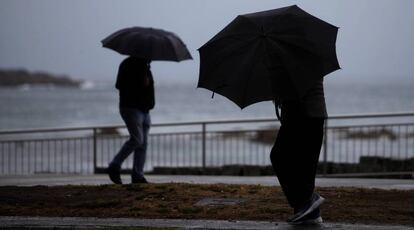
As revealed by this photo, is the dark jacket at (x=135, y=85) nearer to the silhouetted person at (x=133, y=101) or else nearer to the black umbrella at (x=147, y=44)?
the silhouetted person at (x=133, y=101)

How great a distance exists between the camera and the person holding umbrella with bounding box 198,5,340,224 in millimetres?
7059

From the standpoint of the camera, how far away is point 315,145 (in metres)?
7.57

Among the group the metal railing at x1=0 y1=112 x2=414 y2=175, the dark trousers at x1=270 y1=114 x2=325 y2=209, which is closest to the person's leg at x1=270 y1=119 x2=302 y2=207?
the dark trousers at x1=270 y1=114 x2=325 y2=209

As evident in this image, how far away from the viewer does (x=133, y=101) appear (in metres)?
10.9

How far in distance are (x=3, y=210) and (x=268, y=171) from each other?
8.13 metres

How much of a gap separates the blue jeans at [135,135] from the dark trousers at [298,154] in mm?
3645

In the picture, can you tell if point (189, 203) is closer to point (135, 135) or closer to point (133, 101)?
point (135, 135)

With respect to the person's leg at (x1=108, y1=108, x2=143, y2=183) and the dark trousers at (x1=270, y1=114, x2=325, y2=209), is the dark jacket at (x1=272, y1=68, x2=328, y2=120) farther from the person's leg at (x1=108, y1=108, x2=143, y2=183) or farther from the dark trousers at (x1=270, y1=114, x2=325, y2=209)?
the person's leg at (x1=108, y1=108, x2=143, y2=183)

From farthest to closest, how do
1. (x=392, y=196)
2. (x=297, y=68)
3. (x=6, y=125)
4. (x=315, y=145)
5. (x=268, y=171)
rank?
(x=6, y=125)
(x=268, y=171)
(x=392, y=196)
(x=315, y=145)
(x=297, y=68)

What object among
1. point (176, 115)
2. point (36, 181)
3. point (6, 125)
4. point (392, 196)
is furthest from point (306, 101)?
point (176, 115)

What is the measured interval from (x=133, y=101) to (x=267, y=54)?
4069 millimetres

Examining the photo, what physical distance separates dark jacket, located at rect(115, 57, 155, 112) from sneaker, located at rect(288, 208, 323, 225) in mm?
3911

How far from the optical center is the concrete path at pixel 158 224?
7.38m

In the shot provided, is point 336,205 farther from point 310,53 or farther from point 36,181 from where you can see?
point 36,181
